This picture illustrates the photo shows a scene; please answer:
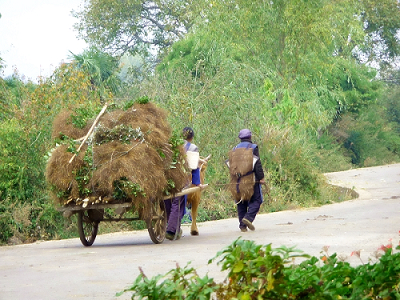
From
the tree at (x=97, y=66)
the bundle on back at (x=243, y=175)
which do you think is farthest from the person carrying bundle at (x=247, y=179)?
the tree at (x=97, y=66)

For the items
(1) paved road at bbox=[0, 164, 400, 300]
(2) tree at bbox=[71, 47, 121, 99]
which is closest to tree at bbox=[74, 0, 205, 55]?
(2) tree at bbox=[71, 47, 121, 99]

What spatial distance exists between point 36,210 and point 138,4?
3689 cm

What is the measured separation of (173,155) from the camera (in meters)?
12.2

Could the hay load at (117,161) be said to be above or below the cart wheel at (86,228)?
above

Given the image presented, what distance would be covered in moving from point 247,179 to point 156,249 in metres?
3.09

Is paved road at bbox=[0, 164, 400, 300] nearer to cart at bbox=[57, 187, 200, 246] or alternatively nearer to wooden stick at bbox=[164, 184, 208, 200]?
cart at bbox=[57, 187, 200, 246]

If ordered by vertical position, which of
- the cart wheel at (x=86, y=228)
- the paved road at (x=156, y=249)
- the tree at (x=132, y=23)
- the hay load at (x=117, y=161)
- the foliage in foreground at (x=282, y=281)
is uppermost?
the tree at (x=132, y=23)

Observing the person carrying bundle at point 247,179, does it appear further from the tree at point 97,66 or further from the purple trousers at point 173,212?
the tree at point 97,66

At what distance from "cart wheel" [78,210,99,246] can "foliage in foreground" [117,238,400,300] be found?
7.28 meters

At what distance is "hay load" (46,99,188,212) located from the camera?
11.2 metres

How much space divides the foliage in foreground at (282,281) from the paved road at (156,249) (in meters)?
0.62

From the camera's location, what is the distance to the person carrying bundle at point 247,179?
13.9 meters

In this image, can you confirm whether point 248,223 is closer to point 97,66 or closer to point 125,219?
point 125,219

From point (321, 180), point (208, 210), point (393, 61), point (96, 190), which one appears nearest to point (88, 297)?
point (96, 190)
